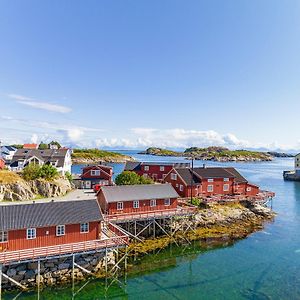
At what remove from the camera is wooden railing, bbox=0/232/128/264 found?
25.6 m

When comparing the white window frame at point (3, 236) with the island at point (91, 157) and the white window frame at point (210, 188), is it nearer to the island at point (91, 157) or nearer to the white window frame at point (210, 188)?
the white window frame at point (210, 188)

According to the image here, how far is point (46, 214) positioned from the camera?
2906 cm

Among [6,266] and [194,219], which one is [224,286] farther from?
[6,266]

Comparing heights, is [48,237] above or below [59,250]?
above

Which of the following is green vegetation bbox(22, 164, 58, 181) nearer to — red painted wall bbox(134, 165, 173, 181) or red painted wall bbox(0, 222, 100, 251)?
red painted wall bbox(0, 222, 100, 251)

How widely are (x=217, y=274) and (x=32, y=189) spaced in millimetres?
30208

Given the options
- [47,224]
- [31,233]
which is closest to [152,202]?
[47,224]

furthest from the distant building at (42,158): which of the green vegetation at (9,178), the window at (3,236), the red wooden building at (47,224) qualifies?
the window at (3,236)

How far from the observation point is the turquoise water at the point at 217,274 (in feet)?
85.8

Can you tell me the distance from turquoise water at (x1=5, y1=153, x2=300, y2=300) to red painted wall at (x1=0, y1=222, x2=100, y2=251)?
4094mm

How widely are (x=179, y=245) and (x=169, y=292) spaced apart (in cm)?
1177

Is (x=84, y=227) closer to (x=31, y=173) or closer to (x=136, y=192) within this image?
(x=136, y=192)

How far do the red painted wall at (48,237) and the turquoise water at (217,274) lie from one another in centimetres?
409

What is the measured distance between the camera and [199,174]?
54.1m
